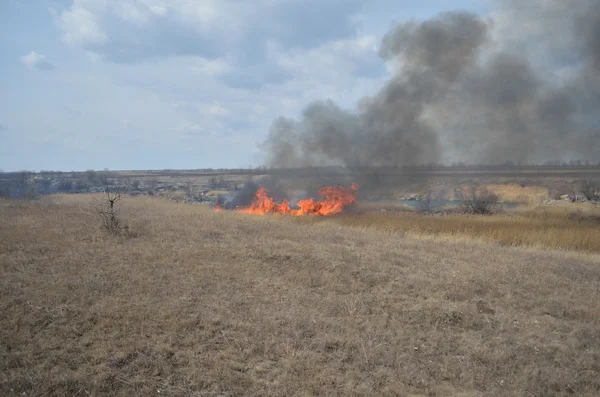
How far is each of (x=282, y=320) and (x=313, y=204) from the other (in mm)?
18959

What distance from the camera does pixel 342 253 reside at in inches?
456

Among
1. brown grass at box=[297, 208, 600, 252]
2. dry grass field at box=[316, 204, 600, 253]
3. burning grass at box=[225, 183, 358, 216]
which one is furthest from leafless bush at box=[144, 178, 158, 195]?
Answer: brown grass at box=[297, 208, 600, 252]

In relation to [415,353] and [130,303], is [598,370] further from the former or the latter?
[130,303]

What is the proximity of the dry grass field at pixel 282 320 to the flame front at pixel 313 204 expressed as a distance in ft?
42.3

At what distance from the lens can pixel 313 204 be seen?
25828mm

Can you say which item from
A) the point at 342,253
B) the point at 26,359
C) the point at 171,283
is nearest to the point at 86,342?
the point at 26,359

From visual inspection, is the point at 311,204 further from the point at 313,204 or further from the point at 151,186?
the point at 151,186

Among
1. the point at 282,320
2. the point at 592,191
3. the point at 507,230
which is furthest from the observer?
the point at 592,191

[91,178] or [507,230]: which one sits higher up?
[91,178]

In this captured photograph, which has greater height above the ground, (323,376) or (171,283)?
(171,283)

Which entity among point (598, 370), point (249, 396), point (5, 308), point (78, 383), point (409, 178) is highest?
point (409, 178)

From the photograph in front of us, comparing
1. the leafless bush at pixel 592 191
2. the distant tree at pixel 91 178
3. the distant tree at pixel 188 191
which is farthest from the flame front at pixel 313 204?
the distant tree at pixel 91 178

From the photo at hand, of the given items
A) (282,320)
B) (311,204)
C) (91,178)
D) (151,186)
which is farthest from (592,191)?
(91,178)

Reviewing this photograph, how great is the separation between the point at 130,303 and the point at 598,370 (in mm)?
8484
